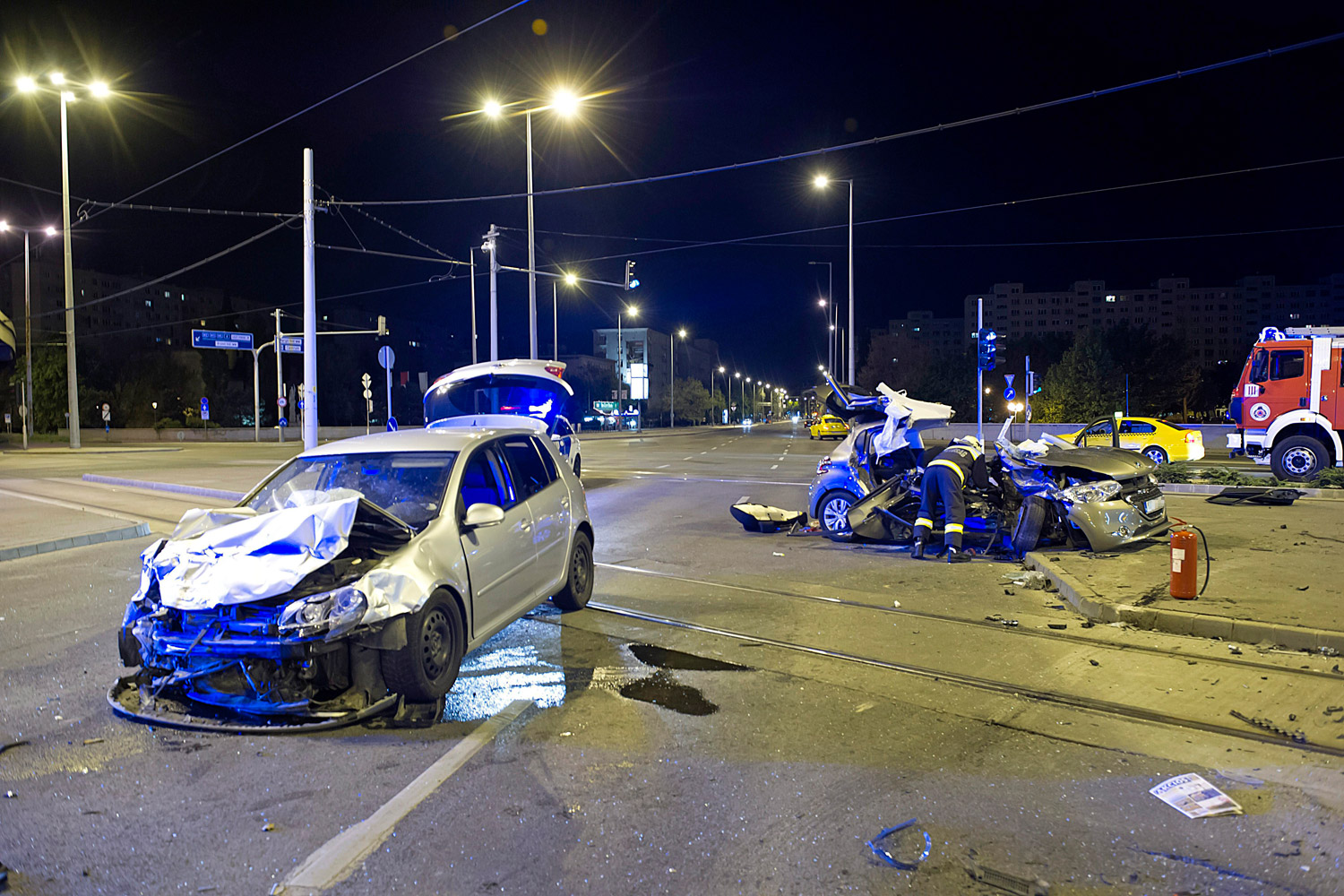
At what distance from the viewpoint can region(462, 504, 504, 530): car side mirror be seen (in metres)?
5.02

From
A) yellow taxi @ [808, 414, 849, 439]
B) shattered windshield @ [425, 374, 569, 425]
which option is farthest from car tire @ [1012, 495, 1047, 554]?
yellow taxi @ [808, 414, 849, 439]

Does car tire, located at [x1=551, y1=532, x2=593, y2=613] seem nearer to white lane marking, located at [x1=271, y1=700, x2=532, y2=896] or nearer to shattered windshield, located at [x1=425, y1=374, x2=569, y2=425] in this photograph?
white lane marking, located at [x1=271, y1=700, x2=532, y2=896]

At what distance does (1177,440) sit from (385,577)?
2455 centimetres

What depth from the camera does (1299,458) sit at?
17703mm

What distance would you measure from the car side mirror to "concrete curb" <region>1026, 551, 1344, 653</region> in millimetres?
4993

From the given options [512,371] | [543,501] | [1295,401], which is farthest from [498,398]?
[1295,401]

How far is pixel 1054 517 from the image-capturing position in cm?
945

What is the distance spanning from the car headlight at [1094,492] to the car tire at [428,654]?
7141 millimetres

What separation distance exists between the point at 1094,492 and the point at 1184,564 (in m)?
2.35

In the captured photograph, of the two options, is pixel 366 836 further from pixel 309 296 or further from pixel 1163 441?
pixel 1163 441

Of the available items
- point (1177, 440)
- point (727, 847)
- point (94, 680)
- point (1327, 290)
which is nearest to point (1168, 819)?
point (727, 847)

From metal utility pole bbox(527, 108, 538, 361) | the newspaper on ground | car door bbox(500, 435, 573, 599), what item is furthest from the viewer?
metal utility pole bbox(527, 108, 538, 361)

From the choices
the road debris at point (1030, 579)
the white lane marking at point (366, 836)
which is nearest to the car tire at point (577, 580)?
the white lane marking at point (366, 836)

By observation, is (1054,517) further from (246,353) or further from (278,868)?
(246,353)
